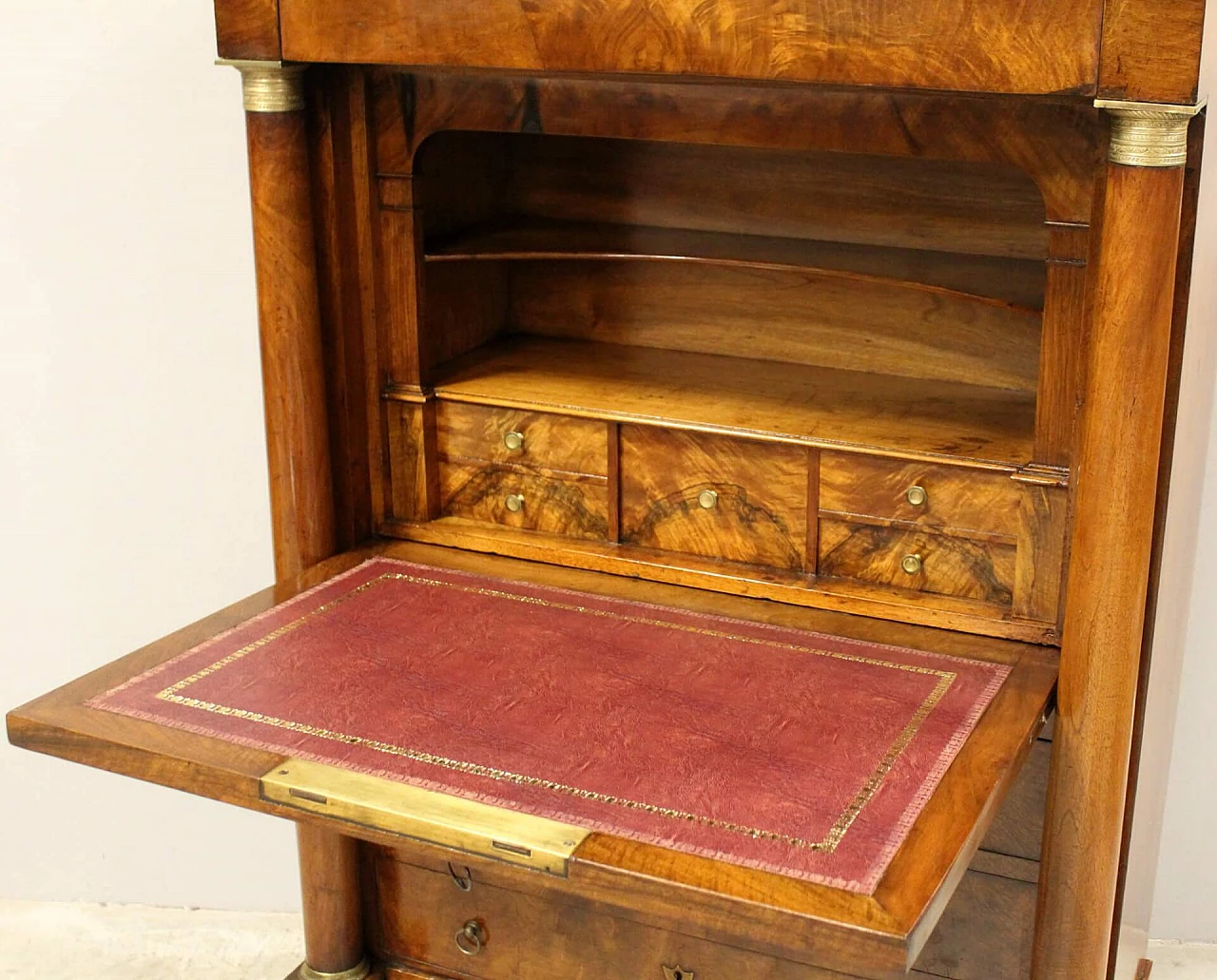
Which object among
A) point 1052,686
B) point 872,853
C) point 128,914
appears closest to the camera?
point 872,853

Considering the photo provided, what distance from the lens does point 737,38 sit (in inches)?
69.7

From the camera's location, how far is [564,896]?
7.32 ft

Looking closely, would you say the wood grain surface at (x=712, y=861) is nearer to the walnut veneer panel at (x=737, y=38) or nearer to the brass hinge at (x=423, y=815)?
the brass hinge at (x=423, y=815)

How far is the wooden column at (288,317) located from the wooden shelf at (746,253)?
0.20 metres

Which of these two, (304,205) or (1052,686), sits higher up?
(304,205)

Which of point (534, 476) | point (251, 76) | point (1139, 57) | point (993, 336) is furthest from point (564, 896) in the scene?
point (1139, 57)

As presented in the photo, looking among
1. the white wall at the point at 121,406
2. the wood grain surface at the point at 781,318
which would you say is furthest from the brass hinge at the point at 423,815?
the white wall at the point at 121,406

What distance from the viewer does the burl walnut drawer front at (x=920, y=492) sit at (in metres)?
1.98

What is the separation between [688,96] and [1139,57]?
1.83ft

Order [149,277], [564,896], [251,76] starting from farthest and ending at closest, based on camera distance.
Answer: [149,277], [564,896], [251,76]

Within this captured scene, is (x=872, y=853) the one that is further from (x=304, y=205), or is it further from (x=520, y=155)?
(x=520, y=155)

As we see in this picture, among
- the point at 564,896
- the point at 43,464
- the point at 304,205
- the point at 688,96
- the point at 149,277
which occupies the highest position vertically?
the point at 688,96

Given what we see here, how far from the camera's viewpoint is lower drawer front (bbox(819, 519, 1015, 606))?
201 centimetres

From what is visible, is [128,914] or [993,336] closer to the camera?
[993,336]
